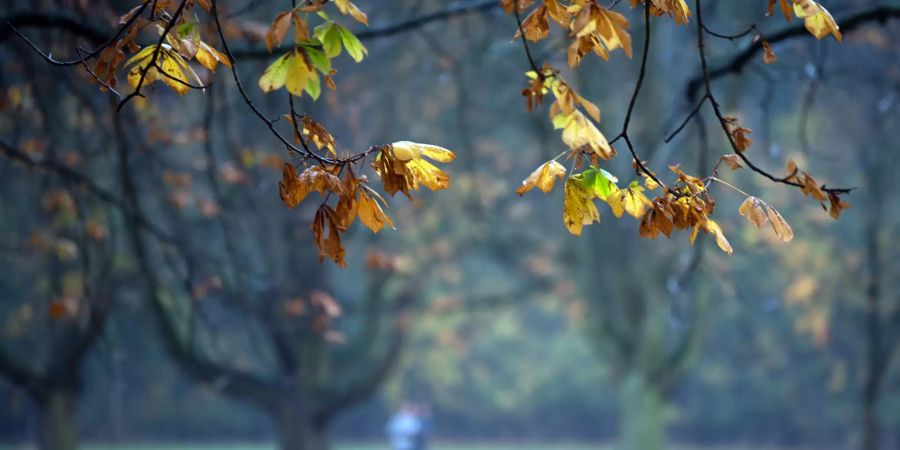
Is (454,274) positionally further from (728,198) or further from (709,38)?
(709,38)

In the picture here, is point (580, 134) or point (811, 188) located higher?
point (811, 188)

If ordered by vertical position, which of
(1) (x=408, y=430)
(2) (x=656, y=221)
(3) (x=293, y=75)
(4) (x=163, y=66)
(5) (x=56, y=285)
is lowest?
(2) (x=656, y=221)

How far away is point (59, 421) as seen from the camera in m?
9.72

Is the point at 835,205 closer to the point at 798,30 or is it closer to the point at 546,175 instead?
the point at 546,175

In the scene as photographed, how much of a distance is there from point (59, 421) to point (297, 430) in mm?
2784

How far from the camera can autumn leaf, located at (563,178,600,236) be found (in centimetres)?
247

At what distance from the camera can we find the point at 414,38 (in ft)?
31.8

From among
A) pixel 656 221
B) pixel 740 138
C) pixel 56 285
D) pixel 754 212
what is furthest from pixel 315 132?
pixel 56 285

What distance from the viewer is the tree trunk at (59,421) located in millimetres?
9641

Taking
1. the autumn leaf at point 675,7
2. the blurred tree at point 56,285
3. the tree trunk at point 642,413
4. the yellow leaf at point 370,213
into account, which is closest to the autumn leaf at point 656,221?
the autumn leaf at point 675,7

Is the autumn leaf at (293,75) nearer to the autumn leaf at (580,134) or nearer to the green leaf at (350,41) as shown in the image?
the green leaf at (350,41)

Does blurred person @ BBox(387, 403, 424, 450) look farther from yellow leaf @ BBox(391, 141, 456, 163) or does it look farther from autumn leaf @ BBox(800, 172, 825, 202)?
yellow leaf @ BBox(391, 141, 456, 163)

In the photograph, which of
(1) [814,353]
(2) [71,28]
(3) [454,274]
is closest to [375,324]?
(3) [454,274]

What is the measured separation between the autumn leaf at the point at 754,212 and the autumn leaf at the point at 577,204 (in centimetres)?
41
